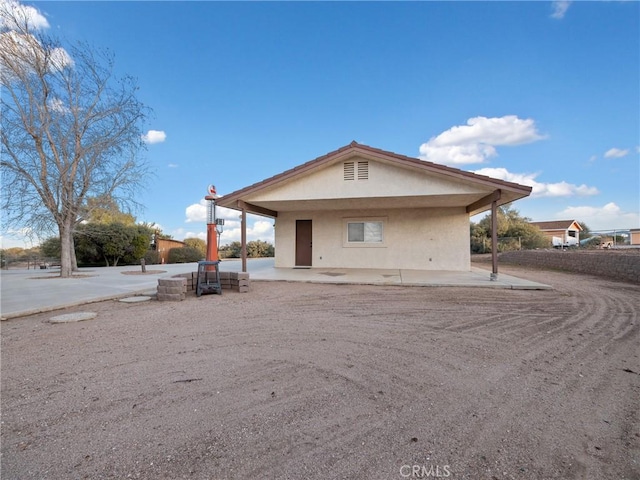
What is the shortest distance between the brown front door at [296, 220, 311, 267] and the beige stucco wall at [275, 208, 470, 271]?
0.23 meters

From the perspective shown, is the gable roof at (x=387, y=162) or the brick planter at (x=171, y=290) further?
the gable roof at (x=387, y=162)

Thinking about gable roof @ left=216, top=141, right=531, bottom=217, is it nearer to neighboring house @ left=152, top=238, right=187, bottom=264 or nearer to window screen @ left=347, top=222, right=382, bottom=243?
window screen @ left=347, top=222, right=382, bottom=243

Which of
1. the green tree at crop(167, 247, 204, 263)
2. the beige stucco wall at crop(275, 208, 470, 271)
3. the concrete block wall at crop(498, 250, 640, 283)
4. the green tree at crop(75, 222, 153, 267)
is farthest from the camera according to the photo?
the green tree at crop(167, 247, 204, 263)

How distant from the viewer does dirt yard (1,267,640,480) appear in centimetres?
188

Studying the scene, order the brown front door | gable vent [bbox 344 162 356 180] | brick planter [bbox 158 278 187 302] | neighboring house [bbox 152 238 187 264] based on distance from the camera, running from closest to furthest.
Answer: brick planter [bbox 158 278 187 302], gable vent [bbox 344 162 356 180], the brown front door, neighboring house [bbox 152 238 187 264]

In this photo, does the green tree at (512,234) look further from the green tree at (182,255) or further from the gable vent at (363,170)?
the green tree at (182,255)

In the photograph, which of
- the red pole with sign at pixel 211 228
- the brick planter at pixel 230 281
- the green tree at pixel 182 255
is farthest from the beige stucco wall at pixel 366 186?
the green tree at pixel 182 255

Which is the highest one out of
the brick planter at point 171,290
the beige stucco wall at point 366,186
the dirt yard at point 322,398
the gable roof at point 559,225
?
the gable roof at point 559,225

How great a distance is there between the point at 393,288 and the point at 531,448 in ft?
21.2

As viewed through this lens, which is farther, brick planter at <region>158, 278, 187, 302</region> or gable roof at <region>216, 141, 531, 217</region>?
gable roof at <region>216, 141, 531, 217</region>

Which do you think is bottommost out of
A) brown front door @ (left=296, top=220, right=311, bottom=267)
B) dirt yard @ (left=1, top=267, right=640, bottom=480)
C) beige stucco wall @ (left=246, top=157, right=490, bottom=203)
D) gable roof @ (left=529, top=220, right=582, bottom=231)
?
dirt yard @ (left=1, top=267, right=640, bottom=480)

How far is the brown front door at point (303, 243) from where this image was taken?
13781mm

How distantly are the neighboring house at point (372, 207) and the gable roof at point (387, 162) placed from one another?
0.03 meters

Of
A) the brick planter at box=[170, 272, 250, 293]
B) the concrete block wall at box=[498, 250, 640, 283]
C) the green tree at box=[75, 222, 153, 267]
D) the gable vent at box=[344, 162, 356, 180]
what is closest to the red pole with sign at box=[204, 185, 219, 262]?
the brick planter at box=[170, 272, 250, 293]
